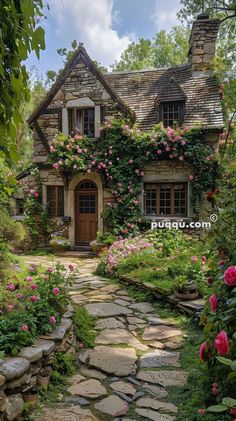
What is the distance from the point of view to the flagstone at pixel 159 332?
13.7 feet

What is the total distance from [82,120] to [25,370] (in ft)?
31.9

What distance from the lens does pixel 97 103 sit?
10.8 meters

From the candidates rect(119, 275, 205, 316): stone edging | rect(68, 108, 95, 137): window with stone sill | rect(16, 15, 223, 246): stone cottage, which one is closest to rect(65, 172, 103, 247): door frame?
rect(16, 15, 223, 246): stone cottage

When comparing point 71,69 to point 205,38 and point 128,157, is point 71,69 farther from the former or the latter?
point 205,38

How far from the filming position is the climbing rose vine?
32.6 feet

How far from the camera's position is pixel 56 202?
37.6 ft

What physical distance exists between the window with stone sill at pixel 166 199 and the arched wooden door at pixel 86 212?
6.05 ft

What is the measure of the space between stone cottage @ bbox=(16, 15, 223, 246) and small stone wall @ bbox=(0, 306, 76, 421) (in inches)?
308

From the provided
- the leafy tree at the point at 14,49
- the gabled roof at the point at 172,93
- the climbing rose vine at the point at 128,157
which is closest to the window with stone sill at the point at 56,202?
the climbing rose vine at the point at 128,157

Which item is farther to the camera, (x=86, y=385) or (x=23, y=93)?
(x=86, y=385)

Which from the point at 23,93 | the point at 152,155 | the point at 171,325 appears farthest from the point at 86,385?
the point at 152,155

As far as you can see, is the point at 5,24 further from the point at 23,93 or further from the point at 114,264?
the point at 114,264

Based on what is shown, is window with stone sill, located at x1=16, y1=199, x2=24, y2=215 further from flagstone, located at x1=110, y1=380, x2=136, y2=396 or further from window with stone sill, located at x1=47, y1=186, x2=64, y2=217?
flagstone, located at x1=110, y1=380, x2=136, y2=396

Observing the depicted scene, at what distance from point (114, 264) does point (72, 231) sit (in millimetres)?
4062
